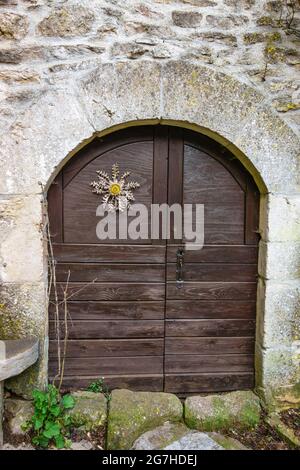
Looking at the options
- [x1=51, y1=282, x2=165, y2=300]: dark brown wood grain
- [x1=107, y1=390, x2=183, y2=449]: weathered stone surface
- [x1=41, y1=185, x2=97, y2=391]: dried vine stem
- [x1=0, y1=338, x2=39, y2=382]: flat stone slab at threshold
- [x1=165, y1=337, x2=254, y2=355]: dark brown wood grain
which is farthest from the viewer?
[x1=165, y1=337, x2=254, y2=355]: dark brown wood grain

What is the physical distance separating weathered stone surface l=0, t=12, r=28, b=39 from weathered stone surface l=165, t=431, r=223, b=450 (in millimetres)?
2787

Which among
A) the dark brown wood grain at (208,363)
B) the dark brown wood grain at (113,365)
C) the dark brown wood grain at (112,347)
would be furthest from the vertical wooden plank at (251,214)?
the dark brown wood grain at (113,365)

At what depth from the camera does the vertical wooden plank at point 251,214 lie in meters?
2.57

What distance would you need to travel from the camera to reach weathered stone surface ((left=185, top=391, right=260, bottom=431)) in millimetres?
2449

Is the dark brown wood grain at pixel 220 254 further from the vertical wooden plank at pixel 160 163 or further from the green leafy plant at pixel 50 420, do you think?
the green leafy plant at pixel 50 420

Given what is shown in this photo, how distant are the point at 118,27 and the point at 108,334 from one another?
2.10m

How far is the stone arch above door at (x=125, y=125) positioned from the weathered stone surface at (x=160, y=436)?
78 cm

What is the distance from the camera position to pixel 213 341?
264 centimetres

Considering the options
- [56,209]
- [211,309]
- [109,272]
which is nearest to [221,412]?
[211,309]

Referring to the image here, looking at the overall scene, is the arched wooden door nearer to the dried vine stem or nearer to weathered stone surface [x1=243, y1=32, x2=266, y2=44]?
the dried vine stem

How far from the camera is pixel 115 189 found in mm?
2443

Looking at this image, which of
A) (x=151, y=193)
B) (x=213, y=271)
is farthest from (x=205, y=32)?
(x=213, y=271)

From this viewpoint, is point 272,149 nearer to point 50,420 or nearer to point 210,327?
point 210,327

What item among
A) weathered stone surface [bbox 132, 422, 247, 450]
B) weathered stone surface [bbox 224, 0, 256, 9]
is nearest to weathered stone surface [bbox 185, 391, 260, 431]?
weathered stone surface [bbox 132, 422, 247, 450]
